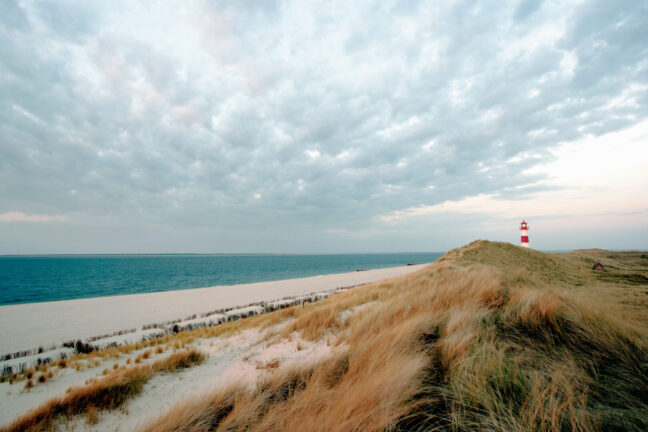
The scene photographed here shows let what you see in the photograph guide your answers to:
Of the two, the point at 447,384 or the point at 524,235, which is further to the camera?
the point at 524,235

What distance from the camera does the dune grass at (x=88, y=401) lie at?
7.52 ft

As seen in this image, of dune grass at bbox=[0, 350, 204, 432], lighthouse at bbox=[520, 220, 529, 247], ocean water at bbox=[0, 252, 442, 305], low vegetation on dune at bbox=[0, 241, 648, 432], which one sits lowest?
ocean water at bbox=[0, 252, 442, 305]

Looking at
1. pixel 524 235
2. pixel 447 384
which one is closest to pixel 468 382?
pixel 447 384

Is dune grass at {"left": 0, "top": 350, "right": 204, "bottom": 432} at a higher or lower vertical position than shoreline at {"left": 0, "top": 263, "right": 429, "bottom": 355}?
higher

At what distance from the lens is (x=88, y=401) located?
2.65m

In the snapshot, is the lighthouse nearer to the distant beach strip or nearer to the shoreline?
the distant beach strip

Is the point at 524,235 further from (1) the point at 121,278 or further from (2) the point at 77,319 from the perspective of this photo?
(1) the point at 121,278

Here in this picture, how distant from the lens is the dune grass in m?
2.29

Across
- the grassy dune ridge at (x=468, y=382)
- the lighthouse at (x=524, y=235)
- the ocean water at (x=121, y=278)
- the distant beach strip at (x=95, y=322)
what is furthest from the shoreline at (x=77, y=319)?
the lighthouse at (x=524, y=235)

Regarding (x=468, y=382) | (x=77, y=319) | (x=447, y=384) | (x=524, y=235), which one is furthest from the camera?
(x=524, y=235)

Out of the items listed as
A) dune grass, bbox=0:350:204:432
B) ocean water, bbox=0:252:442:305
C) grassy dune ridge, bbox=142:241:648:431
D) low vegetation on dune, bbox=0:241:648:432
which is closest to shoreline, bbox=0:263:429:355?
dune grass, bbox=0:350:204:432

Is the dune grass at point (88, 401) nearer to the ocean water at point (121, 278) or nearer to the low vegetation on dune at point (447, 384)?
the low vegetation on dune at point (447, 384)

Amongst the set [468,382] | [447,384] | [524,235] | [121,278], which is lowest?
[121,278]

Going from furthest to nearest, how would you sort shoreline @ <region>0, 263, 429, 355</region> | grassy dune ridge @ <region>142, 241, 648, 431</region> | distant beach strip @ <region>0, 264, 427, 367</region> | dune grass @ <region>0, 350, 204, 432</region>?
shoreline @ <region>0, 263, 429, 355</region>
distant beach strip @ <region>0, 264, 427, 367</region>
dune grass @ <region>0, 350, 204, 432</region>
grassy dune ridge @ <region>142, 241, 648, 431</region>
